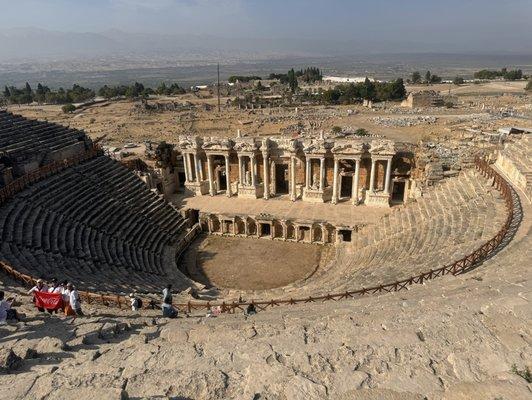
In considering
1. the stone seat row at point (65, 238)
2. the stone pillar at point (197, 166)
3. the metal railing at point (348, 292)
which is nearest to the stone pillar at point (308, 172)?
the stone pillar at point (197, 166)

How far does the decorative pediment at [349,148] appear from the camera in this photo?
3077 centimetres

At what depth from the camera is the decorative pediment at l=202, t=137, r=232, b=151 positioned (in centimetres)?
3312

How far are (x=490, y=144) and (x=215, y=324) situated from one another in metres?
34.2

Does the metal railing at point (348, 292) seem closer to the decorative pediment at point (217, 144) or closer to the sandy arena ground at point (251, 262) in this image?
the sandy arena ground at point (251, 262)

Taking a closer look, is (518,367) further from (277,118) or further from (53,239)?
(277,118)

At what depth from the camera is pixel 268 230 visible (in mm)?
30125

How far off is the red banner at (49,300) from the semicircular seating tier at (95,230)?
341 centimetres

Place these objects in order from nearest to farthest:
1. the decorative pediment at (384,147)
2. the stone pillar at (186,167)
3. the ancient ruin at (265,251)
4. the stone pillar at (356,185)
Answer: the ancient ruin at (265,251) < the decorative pediment at (384,147) < the stone pillar at (356,185) < the stone pillar at (186,167)

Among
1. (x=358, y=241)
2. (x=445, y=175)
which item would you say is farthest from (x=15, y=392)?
(x=445, y=175)

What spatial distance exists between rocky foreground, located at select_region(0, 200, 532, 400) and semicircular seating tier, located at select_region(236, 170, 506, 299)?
5.93m

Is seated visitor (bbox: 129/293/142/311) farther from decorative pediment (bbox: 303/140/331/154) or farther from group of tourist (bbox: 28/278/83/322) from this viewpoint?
decorative pediment (bbox: 303/140/331/154)

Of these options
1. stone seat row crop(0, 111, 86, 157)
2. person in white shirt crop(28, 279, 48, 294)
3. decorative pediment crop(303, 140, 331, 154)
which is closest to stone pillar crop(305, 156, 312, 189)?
decorative pediment crop(303, 140, 331, 154)

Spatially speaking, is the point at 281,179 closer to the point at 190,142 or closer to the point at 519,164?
the point at 190,142

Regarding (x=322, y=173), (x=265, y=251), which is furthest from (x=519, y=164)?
(x=265, y=251)
